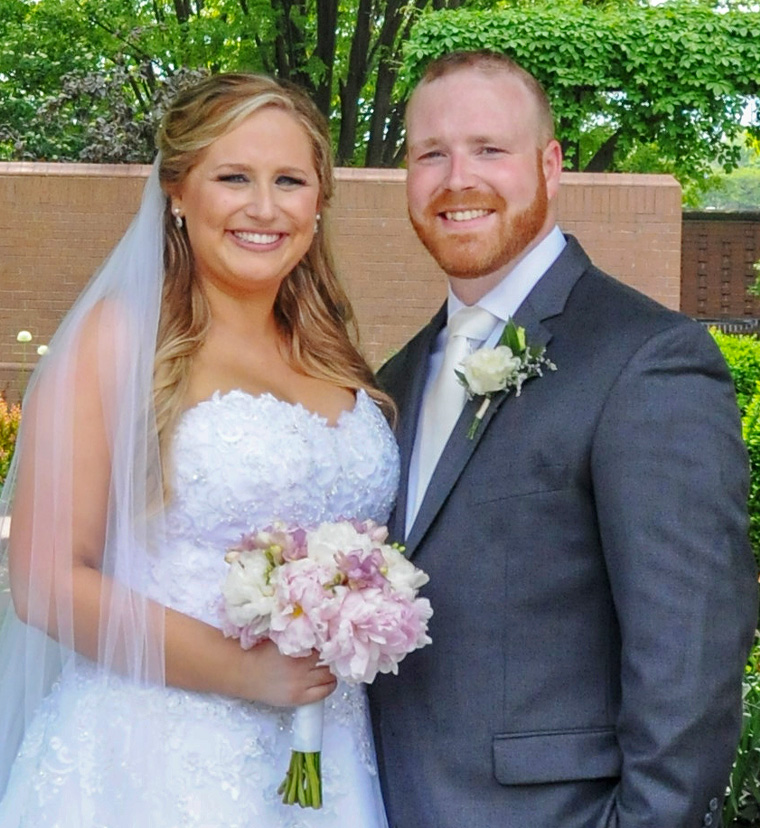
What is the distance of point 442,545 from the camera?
2.62 metres

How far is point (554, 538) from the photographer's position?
8.10 feet

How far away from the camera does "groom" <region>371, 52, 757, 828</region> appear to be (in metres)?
2.32

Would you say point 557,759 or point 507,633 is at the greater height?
point 507,633

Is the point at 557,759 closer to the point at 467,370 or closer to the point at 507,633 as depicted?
the point at 507,633

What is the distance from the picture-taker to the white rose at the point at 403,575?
2.46 meters

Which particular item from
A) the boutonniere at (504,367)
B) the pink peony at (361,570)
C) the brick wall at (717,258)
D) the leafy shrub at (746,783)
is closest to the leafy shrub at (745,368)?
the leafy shrub at (746,783)

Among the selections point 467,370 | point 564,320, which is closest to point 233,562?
point 467,370

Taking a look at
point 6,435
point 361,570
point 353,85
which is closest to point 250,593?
point 361,570

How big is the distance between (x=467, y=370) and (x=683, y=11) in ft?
43.8

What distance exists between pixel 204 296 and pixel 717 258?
2071 cm

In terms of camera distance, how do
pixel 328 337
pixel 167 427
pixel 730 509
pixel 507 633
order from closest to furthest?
pixel 730 509 → pixel 507 633 → pixel 167 427 → pixel 328 337

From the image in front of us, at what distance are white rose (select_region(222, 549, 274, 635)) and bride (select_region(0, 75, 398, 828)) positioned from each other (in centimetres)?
20

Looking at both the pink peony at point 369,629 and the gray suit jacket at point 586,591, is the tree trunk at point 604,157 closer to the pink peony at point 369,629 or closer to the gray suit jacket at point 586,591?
the gray suit jacket at point 586,591

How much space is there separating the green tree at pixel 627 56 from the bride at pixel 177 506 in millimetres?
11222
